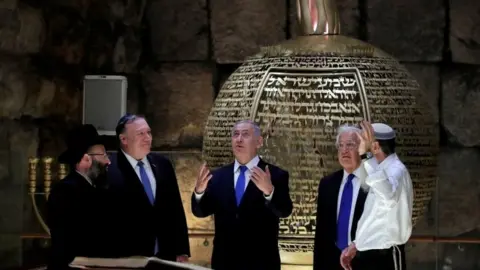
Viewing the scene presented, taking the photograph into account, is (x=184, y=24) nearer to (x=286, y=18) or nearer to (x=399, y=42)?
(x=286, y=18)

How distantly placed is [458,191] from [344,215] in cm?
148

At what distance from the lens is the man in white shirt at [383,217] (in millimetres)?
3301

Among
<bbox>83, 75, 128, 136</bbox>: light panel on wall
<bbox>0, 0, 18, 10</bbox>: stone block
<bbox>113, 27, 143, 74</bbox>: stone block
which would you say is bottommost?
<bbox>83, 75, 128, 136</bbox>: light panel on wall

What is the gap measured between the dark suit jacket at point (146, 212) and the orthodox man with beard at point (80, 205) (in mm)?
55

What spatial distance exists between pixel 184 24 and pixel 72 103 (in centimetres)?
62

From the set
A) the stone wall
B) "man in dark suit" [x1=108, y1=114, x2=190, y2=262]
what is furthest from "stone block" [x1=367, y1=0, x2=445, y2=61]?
"man in dark suit" [x1=108, y1=114, x2=190, y2=262]

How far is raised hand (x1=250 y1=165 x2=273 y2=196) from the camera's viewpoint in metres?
3.54

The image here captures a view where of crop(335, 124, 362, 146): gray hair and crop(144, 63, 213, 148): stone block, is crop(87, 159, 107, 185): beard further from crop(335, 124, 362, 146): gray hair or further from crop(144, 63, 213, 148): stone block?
crop(144, 63, 213, 148): stone block

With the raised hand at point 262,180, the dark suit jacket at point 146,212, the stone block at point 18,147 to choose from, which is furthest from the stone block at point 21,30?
the raised hand at point 262,180

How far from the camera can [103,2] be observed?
16.5ft

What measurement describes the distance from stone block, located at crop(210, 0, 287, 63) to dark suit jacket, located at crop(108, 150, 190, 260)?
136cm

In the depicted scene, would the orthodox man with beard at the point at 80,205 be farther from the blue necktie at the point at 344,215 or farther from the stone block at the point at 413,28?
the stone block at the point at 413,28

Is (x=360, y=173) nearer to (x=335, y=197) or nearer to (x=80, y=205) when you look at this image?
(x=335, y=197)

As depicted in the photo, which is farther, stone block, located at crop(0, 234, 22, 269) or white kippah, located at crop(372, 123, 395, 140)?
stone block, located at crop(0, 234, 22, 269)
